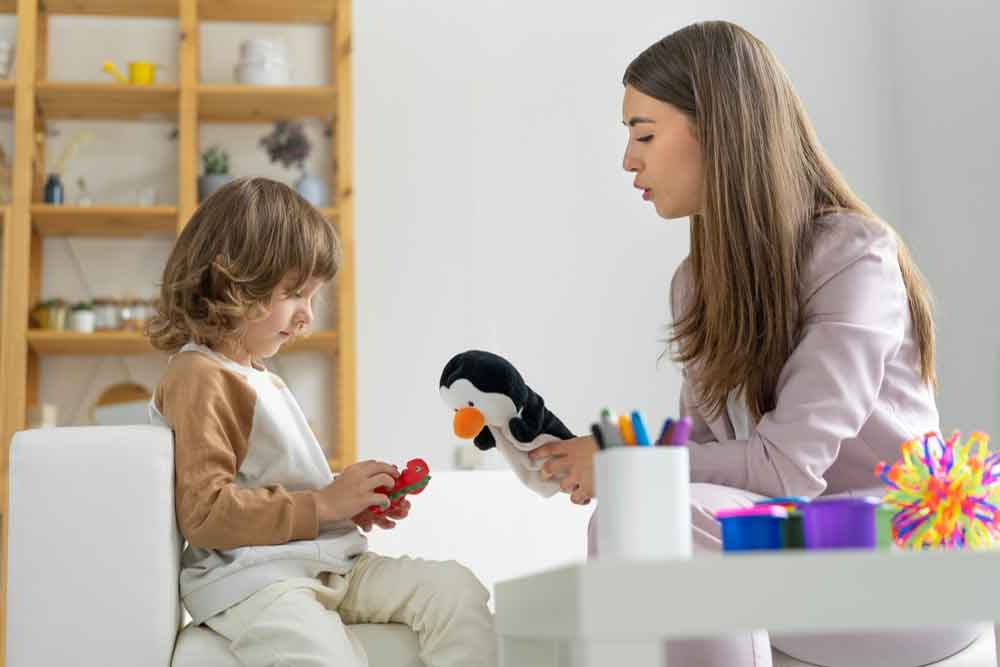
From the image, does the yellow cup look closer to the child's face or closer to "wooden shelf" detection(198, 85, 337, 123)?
"wooden shelf" detection(198, 85, 337, 123)

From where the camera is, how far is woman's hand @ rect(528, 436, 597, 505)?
151 centimetres

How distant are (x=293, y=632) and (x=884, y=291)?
0.80 m

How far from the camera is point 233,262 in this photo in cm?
167

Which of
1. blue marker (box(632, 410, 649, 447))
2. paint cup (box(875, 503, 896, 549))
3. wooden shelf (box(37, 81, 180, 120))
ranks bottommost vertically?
paint cup (box(875, 503, 896, 549))

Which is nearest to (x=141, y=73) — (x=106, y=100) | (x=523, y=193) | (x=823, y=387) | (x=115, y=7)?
(x=106, y=100)

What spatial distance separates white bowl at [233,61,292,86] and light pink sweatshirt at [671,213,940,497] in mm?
2590

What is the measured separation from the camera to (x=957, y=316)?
12.1ft

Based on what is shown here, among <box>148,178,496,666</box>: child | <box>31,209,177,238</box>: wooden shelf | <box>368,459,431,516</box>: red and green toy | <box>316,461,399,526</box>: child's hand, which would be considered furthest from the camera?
<box>31,209,177,238</box>: wooden shelf

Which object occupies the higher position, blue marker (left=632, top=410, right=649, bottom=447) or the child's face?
the child's face

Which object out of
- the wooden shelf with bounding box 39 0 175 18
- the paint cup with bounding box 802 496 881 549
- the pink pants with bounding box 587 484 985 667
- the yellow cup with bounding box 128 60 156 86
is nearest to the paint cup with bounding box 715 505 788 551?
the paint cup with bounding box 802 496 881 549

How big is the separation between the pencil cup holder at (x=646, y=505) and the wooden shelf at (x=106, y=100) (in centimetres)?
320

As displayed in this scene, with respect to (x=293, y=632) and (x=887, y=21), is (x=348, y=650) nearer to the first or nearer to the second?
(x=293, y=632)

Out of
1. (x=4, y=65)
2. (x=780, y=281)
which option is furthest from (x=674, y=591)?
(x=4, y=65)

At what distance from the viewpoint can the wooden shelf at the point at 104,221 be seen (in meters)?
3.67
